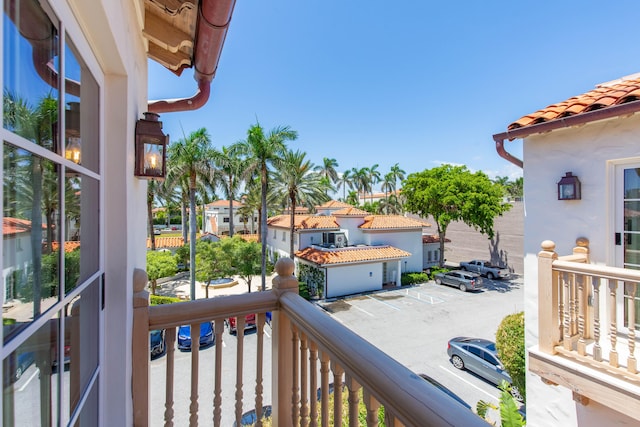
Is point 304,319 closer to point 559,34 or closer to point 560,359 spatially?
point 560,359

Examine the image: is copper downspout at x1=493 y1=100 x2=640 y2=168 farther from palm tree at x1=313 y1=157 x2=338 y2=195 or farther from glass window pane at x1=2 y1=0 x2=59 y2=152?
palm tree at x1=313 y1=157 x2=338 y2=195

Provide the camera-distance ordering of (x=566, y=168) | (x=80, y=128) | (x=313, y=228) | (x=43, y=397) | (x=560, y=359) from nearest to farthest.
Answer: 1. (x=43, y=397)
2. (x=80, y=128)
3. (x=560, y=359)
4. (x=566, y=168)
5. (x=313, y=228)

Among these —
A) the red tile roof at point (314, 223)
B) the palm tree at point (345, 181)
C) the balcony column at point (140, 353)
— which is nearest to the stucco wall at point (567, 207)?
the balcony column at point (140, 353)

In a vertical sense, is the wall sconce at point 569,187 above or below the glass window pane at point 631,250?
above

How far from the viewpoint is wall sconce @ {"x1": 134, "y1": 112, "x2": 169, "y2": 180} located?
1651 mm

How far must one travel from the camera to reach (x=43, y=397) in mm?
771

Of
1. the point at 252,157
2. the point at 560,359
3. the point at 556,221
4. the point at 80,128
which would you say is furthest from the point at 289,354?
the point at 252,157

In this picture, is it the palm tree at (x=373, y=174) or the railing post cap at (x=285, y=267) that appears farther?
the palm tree at (x=373, y=174)

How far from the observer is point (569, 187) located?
138 inches

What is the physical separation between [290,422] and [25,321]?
1.57m

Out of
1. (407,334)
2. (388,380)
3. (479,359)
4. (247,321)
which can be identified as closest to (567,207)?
(388,380)

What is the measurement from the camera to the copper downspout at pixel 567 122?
9.57 ft

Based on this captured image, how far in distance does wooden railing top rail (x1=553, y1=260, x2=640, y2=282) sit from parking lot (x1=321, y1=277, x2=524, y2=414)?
18.5ft

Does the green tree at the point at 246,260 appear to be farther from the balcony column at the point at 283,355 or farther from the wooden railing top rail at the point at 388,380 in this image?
the wooden railing top rail at the point at 388,380
